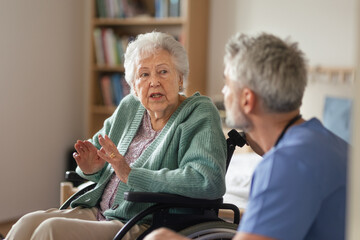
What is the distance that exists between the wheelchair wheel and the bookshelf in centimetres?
242

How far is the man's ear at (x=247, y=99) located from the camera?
1.43m

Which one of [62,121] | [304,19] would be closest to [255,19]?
[304,19]

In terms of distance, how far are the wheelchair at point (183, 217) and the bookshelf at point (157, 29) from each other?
231 cm

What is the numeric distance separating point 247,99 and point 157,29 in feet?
10.2

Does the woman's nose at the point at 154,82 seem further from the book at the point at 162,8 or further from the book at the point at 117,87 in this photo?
the book at the point at 117,87

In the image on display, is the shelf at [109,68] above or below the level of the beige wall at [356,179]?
below

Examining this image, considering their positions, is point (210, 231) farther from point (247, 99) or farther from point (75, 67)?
point (75, 67)

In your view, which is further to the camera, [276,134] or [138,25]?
[138,25]

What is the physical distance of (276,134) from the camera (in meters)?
1.47

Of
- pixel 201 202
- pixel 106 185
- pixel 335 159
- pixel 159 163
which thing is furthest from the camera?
pixel 106 185

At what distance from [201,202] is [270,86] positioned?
1.97 ft

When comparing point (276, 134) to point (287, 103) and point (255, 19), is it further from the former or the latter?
point (255, 19)

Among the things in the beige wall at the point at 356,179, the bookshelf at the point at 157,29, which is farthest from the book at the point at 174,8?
the beige wall at the point at 356,179

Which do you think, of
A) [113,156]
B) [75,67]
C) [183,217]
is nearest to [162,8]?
[75,67]
